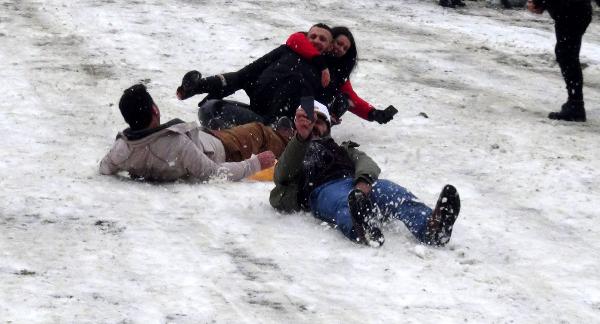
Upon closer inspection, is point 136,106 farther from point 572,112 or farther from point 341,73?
point 572,112

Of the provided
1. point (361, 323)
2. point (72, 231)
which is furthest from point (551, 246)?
point (72, 231)

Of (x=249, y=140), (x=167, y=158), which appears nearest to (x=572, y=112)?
(x=249, y=140)

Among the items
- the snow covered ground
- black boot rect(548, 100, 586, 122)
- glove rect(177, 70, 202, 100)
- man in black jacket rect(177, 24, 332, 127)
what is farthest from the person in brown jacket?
black boot rect(548, 100, 586, 122)

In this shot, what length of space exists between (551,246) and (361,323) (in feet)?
6.20

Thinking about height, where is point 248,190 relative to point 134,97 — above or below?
below

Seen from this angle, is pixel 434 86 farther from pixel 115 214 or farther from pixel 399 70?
pixel 115 214

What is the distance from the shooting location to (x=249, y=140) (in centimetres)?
737

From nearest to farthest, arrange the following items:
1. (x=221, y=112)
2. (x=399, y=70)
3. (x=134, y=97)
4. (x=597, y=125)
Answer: (x=134, y=97) → (x=221, y=112) → (x=597, y=125) → (x=399, y=70)

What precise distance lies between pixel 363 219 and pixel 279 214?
84 centimetres

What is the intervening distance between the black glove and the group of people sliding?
0.01 meters

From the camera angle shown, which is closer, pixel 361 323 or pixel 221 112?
pixel 361 323

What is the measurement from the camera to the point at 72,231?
5379 millimetres

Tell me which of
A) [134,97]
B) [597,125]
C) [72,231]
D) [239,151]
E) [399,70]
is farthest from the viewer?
[399,70]

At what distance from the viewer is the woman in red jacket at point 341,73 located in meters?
8.33
